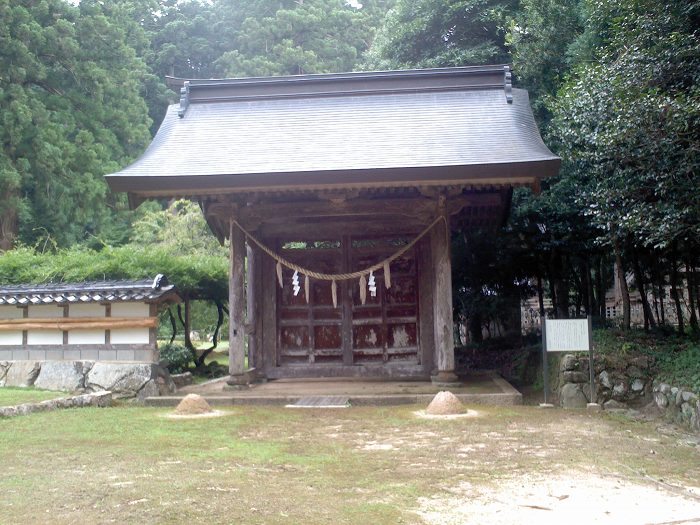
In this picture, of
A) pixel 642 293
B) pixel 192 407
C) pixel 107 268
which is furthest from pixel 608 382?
pixel 107 268

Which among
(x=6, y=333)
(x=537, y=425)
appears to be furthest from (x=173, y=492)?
(x=6, y=333)

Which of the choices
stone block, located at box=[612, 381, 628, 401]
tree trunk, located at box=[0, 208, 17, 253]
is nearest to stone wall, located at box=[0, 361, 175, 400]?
stone block, located at box=[612, 381, 628, 401]

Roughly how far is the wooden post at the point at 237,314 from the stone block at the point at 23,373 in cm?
323

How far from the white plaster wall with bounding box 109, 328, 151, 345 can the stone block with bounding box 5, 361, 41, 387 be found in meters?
1.39

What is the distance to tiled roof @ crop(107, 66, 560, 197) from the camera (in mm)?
9031

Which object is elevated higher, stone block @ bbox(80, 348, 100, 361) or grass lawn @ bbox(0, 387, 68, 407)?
stone block @ bbox(80, 348, 100, 361)

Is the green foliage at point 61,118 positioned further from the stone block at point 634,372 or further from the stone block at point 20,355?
the stone block at point 634,372

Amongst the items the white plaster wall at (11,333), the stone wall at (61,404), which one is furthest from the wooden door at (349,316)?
the white plaster wall at (11,333)

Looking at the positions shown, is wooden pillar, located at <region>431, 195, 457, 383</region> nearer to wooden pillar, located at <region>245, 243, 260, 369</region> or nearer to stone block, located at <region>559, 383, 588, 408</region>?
stone block, located at <region>559, 383, 588, 408</region>

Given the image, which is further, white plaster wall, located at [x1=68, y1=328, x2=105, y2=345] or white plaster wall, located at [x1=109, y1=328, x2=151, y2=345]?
white plaster wall, located at [x1=68, y1=328, x2=105, y2=345]

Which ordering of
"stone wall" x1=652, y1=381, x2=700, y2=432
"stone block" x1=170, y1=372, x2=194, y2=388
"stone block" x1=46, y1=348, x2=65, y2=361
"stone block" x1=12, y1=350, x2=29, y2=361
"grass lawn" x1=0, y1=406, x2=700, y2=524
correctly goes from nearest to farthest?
1. "grass lawn" x1=0, y1=406, x2=700, y2=524
2. "stone wall" x1=652, y1=381, x2=700, y2=432
3. "stone block" x1=46, y1=348, x2=65, y2=361
4. "stone block" x1=12, y1=350, x2=29, y2=361
5. "stone block" x1=170, y1=372, x2=194, y2=388

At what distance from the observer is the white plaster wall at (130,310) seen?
10.1 metres

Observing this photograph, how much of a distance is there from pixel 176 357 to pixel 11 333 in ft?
11.5

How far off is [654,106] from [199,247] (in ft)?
51.7
